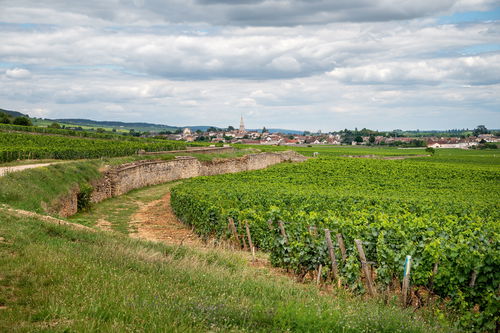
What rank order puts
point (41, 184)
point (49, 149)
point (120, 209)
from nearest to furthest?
point (41, 184) < point (120, 209) < point (49, 149)

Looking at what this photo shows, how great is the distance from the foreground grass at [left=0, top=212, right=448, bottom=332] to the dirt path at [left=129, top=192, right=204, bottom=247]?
25.9ft

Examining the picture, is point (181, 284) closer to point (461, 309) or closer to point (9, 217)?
point (461, 309)

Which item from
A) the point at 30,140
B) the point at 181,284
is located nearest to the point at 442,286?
the point at 181,284

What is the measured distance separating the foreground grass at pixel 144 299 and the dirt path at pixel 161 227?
7.89 m

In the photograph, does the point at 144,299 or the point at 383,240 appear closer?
the point at 144,299

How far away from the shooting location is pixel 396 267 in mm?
11523

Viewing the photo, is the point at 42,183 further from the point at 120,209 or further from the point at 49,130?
the point at 49,130

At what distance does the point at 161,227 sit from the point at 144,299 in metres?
16.7

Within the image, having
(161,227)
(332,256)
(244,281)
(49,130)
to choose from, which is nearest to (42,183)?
(161,227)

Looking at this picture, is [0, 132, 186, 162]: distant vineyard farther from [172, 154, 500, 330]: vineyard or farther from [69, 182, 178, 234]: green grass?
[172, 154, 500, 330]: vineyard

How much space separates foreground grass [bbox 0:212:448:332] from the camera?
651 cm

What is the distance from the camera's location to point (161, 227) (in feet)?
77.6

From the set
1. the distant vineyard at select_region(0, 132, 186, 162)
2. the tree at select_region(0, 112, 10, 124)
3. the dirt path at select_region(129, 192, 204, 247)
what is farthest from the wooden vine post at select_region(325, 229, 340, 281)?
the tree at select_region(0, 112, 10, 124)

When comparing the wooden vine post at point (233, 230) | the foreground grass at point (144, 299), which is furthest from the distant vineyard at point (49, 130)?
the foreground grass at point (144, 299)
